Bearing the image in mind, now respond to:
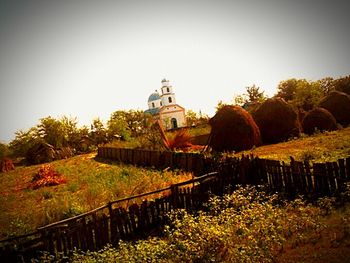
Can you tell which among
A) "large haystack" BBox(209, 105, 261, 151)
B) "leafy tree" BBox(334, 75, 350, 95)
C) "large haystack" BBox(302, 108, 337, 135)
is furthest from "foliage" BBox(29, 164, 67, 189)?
"leafy tree" BBox(334, 75, 350, 95)

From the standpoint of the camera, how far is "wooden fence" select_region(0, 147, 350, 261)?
21.5 ft

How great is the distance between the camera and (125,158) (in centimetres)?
2159

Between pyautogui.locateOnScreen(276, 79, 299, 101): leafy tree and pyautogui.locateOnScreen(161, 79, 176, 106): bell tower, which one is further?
pyautogui.locateOnScreen(161, 79, 176, 106): bell tower

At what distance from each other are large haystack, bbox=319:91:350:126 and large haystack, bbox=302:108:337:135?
9.89 ft

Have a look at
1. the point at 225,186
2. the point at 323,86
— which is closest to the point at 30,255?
the point at 225,186

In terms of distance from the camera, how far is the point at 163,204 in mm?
8188

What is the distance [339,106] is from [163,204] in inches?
946

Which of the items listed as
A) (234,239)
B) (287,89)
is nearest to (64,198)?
(234,239)

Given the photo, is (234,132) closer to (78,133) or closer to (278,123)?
(278,123)

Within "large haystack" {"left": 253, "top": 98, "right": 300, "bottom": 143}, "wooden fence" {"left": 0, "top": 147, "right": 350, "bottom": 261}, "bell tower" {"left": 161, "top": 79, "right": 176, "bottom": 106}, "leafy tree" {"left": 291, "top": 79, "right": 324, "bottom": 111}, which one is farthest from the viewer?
"bell tower" {"left": 161, "top": 79, "right": 176, "bottom": 106}

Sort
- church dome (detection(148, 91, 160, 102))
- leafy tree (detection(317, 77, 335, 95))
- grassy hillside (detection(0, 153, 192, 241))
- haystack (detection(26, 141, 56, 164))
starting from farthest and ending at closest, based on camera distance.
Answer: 1. church dome (detection(148, 91, 160, 102))
2. leafy tree (detection(317, 77, 335, 95))
3. haystack (detection(26, 141, 56, 164))
4. grassy hillside (detection(0, 153, 192, 241))

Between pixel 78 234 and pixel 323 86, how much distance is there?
51107mm

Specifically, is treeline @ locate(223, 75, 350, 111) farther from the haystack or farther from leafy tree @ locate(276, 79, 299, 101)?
the haystack

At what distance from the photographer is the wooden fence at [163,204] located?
6.57 m
